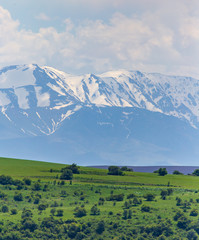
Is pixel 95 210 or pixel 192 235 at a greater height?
pixel 95 210

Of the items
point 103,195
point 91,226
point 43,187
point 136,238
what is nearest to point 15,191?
point 43,187

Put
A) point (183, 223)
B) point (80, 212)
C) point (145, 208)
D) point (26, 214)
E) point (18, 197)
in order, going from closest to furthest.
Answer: point (183, 223) → point (26, 214) → point (80, 212) → point (145, 208) → point (18, 197)

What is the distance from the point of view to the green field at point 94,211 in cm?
14512

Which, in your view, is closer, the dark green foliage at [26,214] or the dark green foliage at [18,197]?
the dark green foliage at [26,214]

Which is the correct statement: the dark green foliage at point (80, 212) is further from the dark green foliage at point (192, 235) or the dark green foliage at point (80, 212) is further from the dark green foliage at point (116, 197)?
the dark green foliage at point (192, 235)

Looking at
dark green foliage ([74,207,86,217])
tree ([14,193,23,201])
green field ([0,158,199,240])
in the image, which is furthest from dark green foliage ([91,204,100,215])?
tree ([14,193,23,201])

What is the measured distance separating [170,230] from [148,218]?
9851mm

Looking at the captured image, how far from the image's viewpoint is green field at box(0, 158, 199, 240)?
14512cm

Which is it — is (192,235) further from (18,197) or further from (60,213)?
(18,197)

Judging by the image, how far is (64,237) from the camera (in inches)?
5625

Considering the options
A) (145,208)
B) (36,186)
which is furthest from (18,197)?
(145,208)

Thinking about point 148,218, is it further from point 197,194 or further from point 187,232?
point 197,194

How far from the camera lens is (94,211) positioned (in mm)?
158875

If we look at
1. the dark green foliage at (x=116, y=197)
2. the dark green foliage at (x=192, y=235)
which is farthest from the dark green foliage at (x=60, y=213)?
the dark green foliage at (x=192, y=235)
